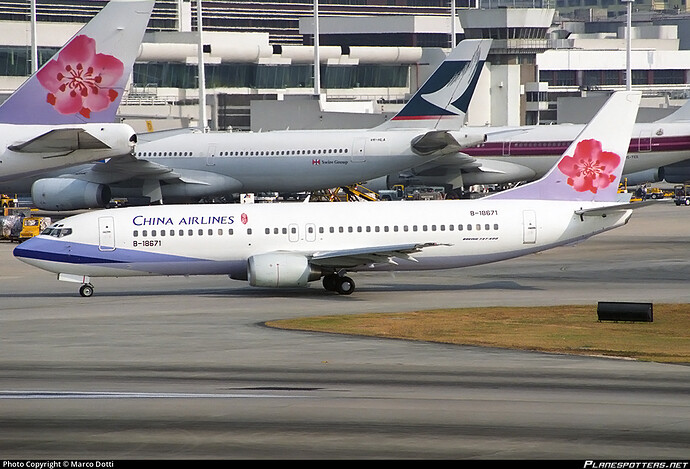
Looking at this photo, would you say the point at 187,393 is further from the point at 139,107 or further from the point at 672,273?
the point at 139,107

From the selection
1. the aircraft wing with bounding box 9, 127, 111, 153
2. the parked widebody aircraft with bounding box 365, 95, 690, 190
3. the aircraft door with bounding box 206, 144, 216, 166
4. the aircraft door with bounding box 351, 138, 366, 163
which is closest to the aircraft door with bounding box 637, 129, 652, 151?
the parked widebody aircraft with bounding box 365, 95, 690, 190

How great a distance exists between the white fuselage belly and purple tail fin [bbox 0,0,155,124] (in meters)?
7.20

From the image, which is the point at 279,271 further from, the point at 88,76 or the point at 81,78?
the point at 81,78

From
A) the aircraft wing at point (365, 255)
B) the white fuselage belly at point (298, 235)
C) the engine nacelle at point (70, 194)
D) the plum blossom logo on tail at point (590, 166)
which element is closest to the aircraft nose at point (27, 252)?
the white fuselage belly at point (298, 235)

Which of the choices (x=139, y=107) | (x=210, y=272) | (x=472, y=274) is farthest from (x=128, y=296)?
(x=139, y=107)

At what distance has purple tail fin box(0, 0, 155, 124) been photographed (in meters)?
34.8

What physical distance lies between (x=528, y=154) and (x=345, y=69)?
5934cm

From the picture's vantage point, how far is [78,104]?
115 ft

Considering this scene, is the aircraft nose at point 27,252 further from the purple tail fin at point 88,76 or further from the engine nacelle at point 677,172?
the engine nacelle at point 677,172

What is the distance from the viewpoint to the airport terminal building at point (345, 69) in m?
114

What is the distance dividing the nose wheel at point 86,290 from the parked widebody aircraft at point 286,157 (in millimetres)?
31063

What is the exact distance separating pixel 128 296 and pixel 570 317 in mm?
16572

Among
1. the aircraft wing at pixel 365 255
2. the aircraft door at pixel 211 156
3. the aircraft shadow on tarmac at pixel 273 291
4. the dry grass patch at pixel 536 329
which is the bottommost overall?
the aircraft shadow on tarmac at pixel 273 291

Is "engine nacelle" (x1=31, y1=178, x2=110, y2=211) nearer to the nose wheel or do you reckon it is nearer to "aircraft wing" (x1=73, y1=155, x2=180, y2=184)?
"aircraft wing" (x1=73, y1=155, x2=180, y2=184)
